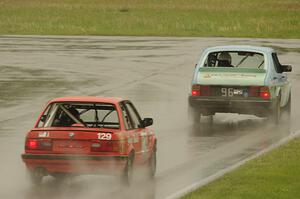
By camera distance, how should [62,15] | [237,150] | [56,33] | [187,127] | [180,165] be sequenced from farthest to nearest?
[62,15]
[56,33]
[187,127]
[237,150]
[180,165]

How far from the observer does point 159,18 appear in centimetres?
7494

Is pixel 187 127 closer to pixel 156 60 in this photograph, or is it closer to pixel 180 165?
pixel 180 165

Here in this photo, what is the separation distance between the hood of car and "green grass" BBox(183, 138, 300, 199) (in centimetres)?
524

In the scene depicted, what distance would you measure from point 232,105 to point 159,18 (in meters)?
51.3

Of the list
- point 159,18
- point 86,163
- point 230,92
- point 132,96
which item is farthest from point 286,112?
point 159,18

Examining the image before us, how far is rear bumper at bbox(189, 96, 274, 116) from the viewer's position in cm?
2389

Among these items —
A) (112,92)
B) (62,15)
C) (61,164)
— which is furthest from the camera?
(62,15)

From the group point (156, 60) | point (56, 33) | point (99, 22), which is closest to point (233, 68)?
point (156, 60)

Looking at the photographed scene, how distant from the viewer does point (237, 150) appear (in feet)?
66.5

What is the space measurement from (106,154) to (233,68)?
9573 mm

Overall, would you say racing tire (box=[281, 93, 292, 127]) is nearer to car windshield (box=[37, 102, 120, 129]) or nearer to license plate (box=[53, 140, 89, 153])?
car windshield (box=[37, 102, 120, 129])

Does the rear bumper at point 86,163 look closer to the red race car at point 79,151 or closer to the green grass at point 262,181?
the red race car at point 79,151

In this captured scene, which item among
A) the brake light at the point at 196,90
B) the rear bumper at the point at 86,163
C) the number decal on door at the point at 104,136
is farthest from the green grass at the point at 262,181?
the brake light at the point at 196,90

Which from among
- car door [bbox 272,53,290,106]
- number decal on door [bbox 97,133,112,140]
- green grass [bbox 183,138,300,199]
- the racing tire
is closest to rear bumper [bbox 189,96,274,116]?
car door [bbox 272,53,290,106]
